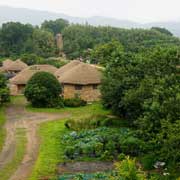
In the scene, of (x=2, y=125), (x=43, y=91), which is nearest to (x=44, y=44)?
(x=43, y=91)

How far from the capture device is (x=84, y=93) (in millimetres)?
49469

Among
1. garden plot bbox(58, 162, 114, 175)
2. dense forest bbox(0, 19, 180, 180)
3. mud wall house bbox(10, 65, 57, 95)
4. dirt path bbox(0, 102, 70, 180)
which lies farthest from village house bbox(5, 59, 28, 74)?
garden plot bbox(58, 162, 114, 175)

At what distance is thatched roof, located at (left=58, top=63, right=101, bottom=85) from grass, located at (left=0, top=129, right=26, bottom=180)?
44.8 ft

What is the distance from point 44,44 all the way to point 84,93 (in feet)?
145

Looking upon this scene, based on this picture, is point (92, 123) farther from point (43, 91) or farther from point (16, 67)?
point (16, 67)

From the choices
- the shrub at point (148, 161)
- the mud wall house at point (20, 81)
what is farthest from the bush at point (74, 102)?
the shrub at point (148, 161)

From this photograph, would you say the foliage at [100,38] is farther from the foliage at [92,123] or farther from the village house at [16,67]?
the foliage at [92,123]

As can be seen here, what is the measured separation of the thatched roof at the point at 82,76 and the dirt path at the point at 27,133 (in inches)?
225

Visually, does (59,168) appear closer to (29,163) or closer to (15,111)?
(29,163)

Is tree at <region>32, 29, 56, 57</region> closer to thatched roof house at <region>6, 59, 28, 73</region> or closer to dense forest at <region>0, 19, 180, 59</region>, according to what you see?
dense forest at <region>0, 19, 180, 59</region>

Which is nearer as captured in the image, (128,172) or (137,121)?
(128,172)

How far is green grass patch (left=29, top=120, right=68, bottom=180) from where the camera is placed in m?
26.4

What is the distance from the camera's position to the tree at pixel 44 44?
9162cm

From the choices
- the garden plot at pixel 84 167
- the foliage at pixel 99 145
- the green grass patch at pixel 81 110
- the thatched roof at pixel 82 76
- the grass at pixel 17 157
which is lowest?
the green grass patch at pixel 81 110
